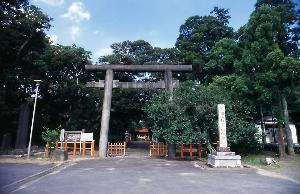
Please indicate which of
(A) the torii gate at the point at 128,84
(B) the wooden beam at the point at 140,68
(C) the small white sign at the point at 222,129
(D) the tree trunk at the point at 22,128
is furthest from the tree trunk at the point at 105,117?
(C) the small white sign at the point at 222,129

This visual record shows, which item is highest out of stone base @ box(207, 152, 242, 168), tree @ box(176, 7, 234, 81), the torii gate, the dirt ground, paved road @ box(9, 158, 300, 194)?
tree @ box(176, 7, 234, 81)

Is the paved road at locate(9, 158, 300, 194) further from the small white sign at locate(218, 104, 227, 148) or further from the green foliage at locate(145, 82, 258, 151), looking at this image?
the green foliage at locate(145, 82, 258, 151)

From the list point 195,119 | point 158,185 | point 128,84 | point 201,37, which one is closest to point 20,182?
point 158,185

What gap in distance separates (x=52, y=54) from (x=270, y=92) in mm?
21256

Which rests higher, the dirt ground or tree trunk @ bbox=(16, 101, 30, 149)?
tree trunk @ bbox=(16, 101, 30, 149)

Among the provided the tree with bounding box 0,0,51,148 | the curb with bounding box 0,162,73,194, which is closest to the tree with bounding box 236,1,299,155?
the curb with bounding box 0,162,73,194

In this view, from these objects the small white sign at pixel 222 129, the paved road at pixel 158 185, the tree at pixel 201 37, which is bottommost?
the paved road at pixel 158 185

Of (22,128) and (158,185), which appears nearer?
(158,185)

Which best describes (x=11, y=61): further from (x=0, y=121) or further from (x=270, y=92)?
(x=270, y=92)

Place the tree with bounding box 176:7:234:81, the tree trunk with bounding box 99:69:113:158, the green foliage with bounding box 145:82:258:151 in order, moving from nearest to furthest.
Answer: the green foliage with bounding box 145:82:258:151
the tree trunk with bounding box 99:69:113:158
the tree with bounding box 176:7:234:81

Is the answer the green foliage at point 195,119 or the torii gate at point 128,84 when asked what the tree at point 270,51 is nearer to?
the green foliage at point 195,119

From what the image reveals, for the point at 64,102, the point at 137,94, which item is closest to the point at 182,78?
the point at 137,94

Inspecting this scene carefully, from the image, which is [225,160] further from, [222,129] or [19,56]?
[19,56]

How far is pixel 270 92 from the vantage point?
61.3ft
